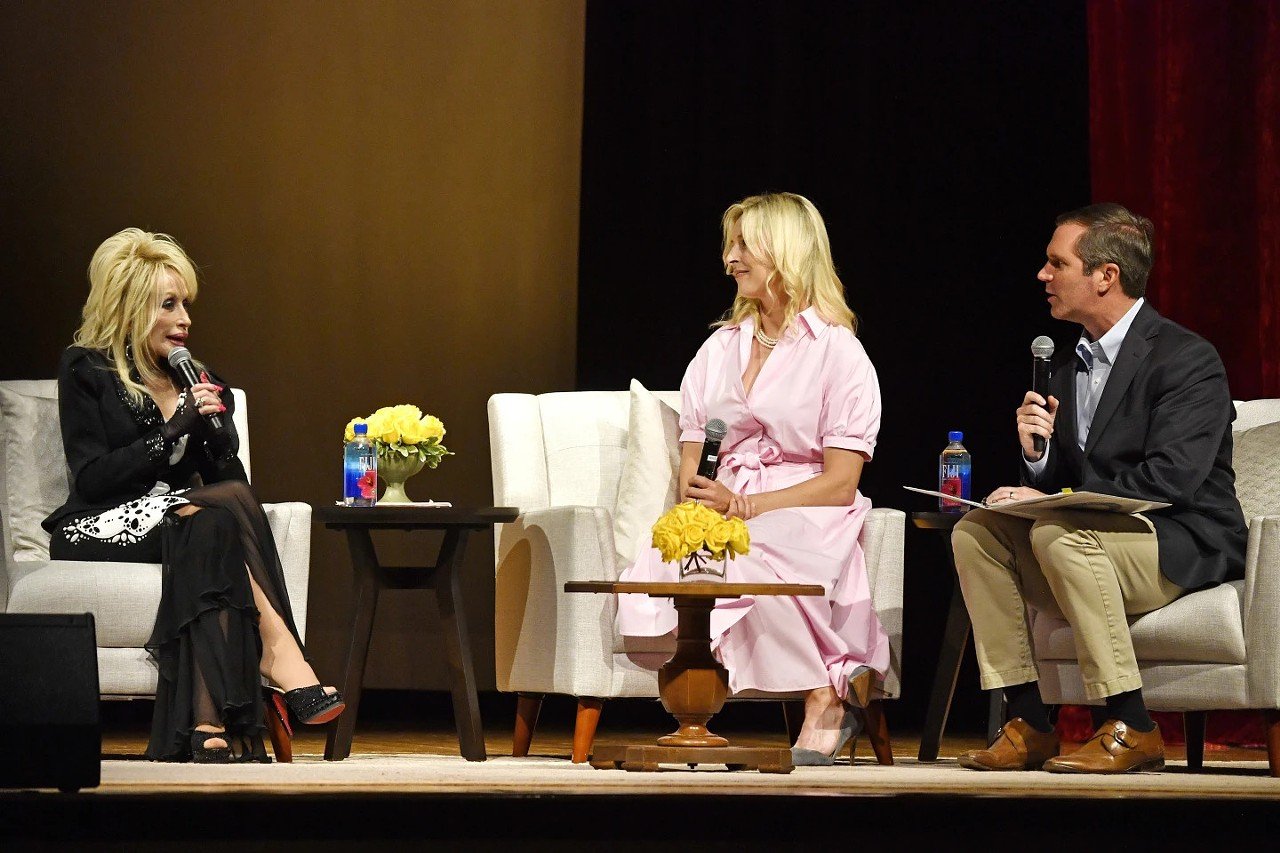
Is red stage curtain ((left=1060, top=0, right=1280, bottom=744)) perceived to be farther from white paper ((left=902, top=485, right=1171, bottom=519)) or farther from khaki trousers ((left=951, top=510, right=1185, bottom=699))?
white paper ((left=902, top=485, right=1171, bottom=519))

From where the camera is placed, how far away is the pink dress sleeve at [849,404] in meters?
3.89

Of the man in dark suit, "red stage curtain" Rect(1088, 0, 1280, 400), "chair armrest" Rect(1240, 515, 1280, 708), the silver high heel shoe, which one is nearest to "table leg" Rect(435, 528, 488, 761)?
the silver high heel shoe

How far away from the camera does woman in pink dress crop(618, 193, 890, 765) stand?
143 inches

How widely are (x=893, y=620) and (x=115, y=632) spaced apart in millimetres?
1772

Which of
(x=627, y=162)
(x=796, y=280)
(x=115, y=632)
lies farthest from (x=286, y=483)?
(x=796, y=280)

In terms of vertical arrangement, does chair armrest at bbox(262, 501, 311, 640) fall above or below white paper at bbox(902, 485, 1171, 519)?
below

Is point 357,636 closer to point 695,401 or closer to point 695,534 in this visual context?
point 695,401

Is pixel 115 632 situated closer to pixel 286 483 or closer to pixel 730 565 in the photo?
pixel 730 565

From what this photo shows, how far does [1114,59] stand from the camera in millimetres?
5070

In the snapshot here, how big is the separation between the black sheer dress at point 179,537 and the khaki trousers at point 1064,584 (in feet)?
5.23

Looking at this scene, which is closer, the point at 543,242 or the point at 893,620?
the point at 893,620

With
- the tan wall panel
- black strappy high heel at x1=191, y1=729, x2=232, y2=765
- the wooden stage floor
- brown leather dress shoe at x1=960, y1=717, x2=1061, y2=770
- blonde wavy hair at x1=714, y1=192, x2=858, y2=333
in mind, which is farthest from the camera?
the tan wall panel

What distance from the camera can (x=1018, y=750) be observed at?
3.43 meters

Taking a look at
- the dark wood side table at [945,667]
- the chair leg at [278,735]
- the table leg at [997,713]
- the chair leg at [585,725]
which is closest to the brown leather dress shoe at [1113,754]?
the dark wood side table at [945,667]
